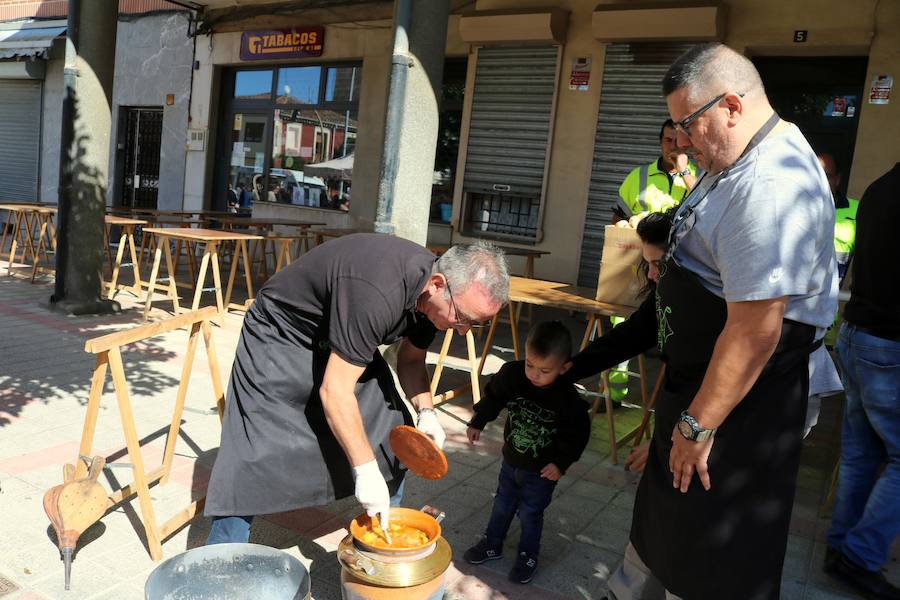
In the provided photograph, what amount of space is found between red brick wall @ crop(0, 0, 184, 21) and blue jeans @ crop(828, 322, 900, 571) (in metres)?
12.7

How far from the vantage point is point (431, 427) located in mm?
2908

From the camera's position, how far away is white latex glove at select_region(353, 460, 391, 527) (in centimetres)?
229

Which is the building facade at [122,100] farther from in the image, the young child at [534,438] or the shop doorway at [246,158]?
the young child at [534,438]

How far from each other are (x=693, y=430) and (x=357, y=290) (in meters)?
1.10

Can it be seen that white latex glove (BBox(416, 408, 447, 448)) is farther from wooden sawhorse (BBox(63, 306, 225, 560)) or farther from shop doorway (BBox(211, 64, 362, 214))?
shop doorway (BBox(211, 64, 362, 214))

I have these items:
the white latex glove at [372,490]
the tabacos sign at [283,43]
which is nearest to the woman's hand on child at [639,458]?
the white latex glove at [372,490]

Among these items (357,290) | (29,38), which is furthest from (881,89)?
(29,38)

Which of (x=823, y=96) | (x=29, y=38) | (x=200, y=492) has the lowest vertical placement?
(x=200, y=492)

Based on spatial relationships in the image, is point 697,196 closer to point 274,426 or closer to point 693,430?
point 693,430

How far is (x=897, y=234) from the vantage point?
288cm

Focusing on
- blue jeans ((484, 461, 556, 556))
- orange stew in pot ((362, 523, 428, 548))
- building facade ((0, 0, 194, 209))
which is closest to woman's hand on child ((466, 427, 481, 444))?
blue jeans ((484, 461, 556, 556))

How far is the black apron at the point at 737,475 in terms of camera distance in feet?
6.36

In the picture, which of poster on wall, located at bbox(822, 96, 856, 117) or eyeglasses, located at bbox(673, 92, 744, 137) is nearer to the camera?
eyeglasses, located at bbox(673, 92, 744, 137)

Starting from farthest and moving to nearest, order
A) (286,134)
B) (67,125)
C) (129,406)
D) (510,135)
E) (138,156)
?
(138,156) → (286,134) → (510,135) → (67,125) → (129,406)
